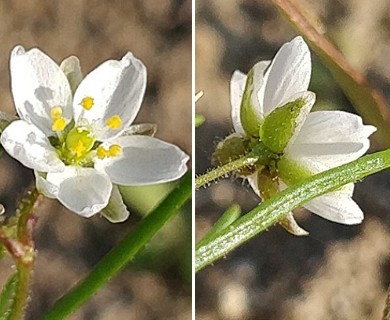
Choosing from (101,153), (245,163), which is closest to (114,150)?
(101,153)

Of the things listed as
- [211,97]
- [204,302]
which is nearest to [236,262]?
[204,302]

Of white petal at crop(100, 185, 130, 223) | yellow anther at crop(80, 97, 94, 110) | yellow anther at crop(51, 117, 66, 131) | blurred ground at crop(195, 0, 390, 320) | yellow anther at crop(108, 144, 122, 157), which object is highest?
yellow anther at crop(51, 117, 66, 131)

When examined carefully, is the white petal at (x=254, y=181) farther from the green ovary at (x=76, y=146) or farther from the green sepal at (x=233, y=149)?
the green ovary at (x=76, y=146)

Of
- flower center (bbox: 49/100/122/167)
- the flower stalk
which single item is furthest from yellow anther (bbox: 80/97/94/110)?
the flower stalk

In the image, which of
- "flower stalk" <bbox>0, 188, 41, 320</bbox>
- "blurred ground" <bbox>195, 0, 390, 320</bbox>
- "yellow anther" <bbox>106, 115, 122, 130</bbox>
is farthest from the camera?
"blurred ground" <bbox>195, 0, 390, 320</bbox>

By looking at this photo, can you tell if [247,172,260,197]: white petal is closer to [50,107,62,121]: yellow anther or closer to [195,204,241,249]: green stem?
[195,204,241,249]: green stem

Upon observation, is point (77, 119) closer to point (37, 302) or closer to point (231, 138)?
point (231, 138)

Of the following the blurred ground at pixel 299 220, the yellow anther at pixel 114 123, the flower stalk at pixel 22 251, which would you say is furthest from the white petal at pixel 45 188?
the blurred ground at pixel 299 220
